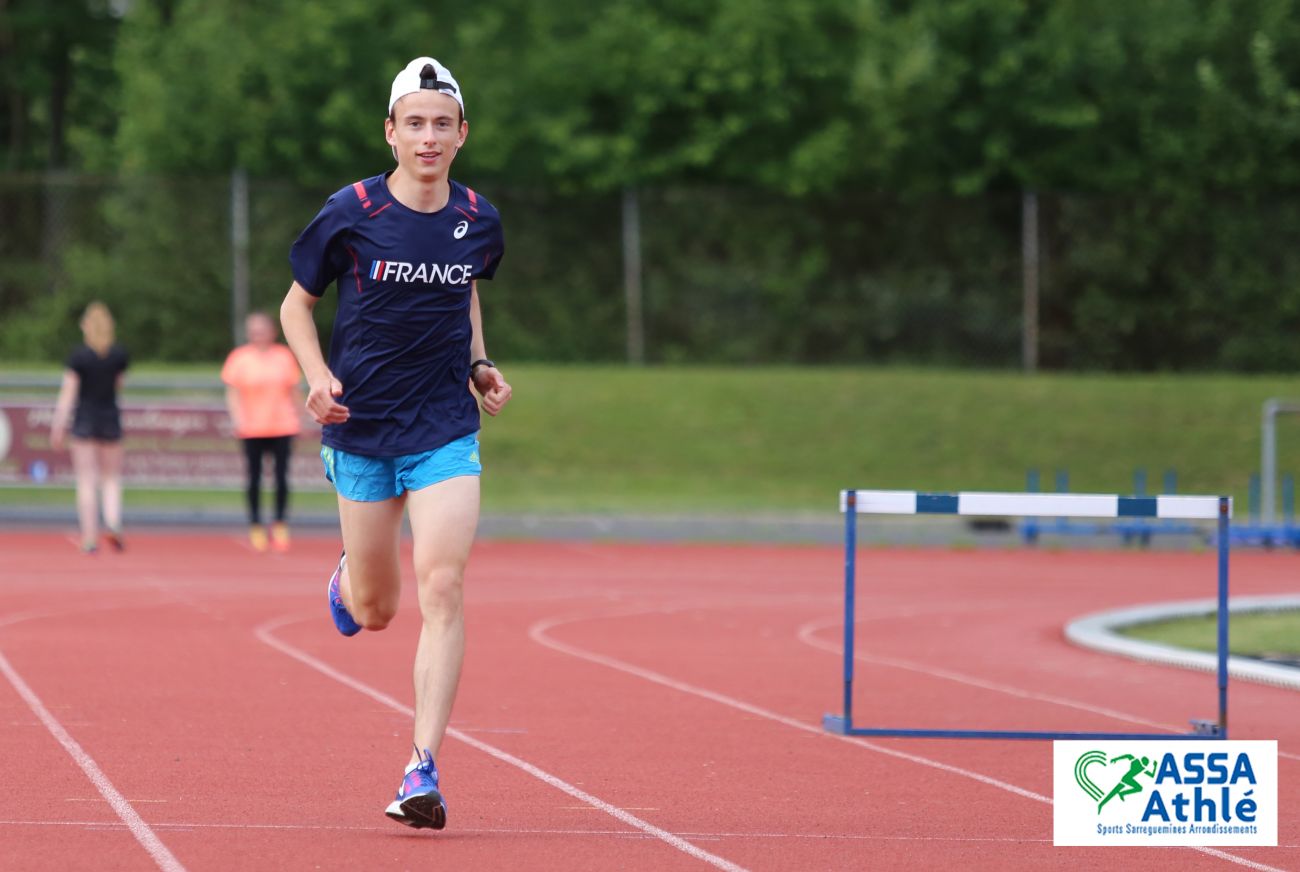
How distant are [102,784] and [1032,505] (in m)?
3.59

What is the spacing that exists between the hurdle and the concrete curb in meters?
1.65

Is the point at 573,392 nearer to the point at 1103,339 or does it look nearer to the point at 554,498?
the point at 554,498

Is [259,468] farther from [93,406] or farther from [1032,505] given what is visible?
[1032,505]

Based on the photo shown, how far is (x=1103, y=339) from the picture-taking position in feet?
94.3

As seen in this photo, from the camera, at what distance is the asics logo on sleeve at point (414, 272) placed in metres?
6.24

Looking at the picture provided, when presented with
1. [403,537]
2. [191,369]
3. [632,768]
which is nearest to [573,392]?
[191,369]

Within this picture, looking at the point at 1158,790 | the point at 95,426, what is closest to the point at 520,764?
the point at 1158,790

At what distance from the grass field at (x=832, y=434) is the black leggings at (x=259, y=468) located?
463 cm

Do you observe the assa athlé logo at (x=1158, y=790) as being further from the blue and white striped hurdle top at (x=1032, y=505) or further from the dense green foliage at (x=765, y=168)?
the dense green foliage at (x=765, y=168)

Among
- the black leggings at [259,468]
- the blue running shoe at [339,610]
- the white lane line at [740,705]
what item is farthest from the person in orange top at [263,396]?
the blue running shoe at [339,610]

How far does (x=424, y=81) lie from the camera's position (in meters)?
6.28

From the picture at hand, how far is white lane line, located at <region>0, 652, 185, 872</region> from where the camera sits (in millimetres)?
5766

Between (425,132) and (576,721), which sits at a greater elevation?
(425,132)

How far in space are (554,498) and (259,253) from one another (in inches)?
243
